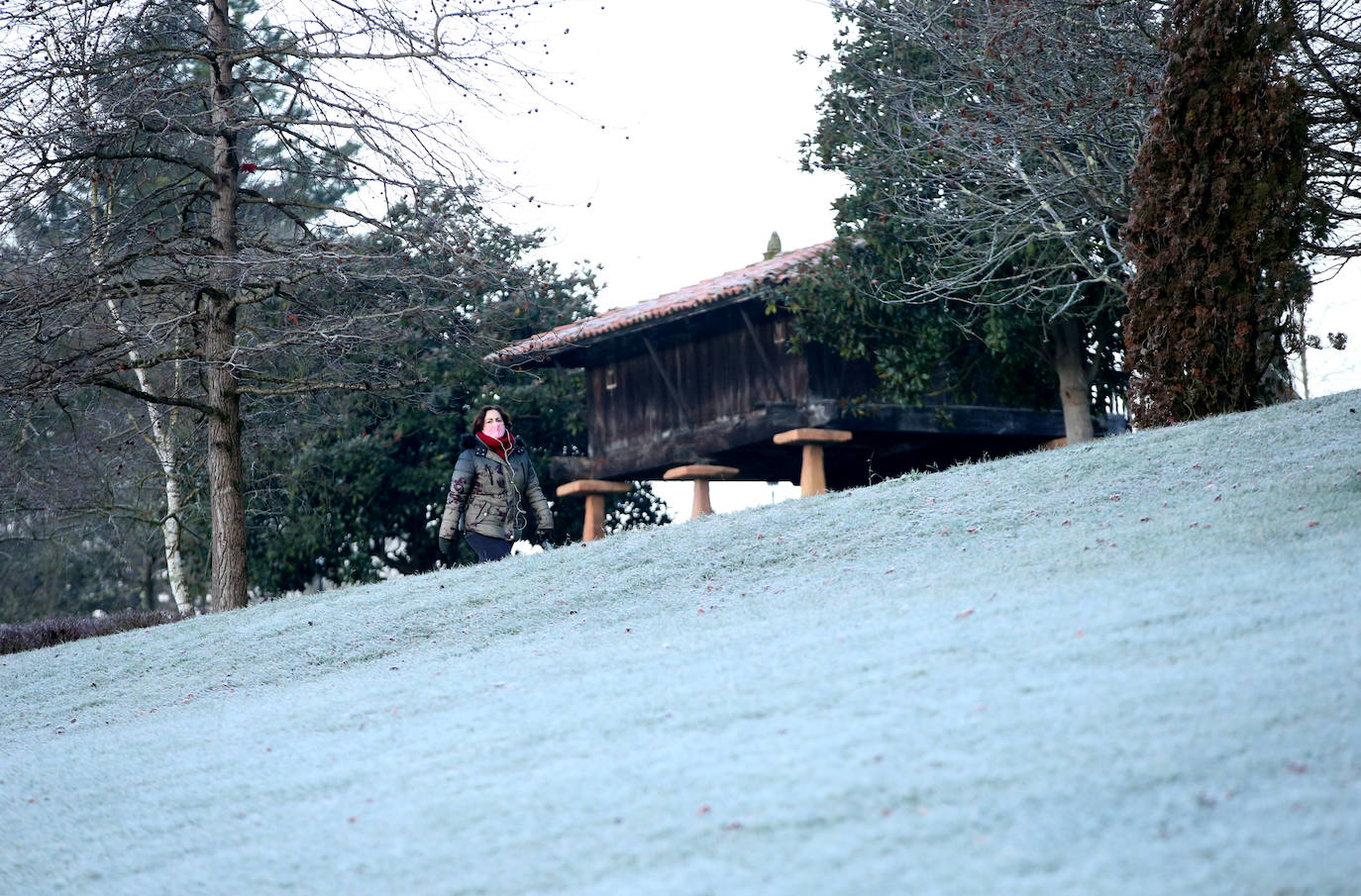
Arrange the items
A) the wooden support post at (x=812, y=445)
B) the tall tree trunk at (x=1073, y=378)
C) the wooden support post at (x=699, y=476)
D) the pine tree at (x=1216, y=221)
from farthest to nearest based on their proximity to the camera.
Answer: the wooden support post at (x=699, y=476)
the wooden support post at (x=812, y=445)
the tall tree trunk at (x=1073, y=378)
the pine tree at (x=1216, y=221)

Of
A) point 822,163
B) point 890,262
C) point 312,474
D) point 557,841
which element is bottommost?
point 557,841

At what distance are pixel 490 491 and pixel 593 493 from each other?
9.95 metres

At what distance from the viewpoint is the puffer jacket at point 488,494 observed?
12.7 meters

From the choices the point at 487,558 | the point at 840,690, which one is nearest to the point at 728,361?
the point at 487,558

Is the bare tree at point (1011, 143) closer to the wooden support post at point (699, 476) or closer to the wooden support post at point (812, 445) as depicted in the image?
the wooden support post at point (812, 445)

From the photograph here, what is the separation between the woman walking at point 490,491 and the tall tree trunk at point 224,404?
11.5 feet

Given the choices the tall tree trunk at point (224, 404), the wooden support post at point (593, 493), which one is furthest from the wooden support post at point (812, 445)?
the tall tree trunk at point (224, 404)

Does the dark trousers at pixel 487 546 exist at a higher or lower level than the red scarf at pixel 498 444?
lower

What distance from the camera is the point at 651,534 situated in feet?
39.2

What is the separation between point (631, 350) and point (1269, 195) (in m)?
12.5

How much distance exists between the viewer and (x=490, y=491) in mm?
12797

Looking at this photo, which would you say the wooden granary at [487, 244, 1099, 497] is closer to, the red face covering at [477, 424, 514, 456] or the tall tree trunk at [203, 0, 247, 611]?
the tall tree trunk at [203, 0, 247, 611]

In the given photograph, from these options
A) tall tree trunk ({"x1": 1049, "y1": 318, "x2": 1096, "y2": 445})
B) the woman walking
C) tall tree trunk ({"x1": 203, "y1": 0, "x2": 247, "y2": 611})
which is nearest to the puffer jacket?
the woman walking

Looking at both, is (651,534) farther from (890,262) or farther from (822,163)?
(822,163)
